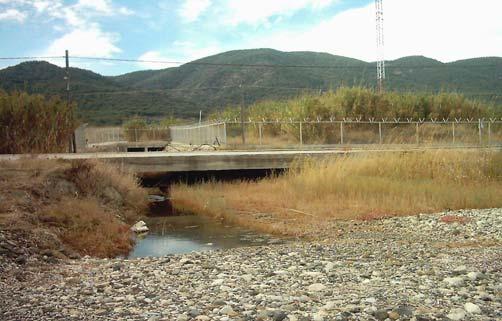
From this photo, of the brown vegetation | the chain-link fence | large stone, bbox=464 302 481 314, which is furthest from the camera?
the chain-link fence

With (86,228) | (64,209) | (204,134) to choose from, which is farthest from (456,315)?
(204,134)

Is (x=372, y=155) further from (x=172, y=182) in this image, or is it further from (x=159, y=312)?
(x=159, y=312)

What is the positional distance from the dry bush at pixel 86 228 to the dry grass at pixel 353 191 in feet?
10.9

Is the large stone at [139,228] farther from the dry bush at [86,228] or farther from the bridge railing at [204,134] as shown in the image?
the bridge railing at [204,134]

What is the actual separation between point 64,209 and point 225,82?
8206 cm

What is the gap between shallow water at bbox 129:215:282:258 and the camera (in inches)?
400

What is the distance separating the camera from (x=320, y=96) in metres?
39.5

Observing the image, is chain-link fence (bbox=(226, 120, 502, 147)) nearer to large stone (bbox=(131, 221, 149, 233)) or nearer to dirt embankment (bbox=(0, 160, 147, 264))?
dirt embankment (bbox=(0, 160, 147, 264))

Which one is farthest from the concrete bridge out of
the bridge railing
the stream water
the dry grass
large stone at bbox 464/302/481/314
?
large stone at bbox 464/302/481/314

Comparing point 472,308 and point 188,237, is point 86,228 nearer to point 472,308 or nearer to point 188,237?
point 188,237

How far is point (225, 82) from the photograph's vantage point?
301ft

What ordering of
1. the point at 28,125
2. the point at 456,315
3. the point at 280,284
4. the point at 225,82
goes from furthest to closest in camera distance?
the point at 225,82
the point at 28,125
the point at 280,284
the point at 456,315

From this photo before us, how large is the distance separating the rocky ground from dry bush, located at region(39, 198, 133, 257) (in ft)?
3.85

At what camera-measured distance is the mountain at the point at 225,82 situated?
223 feet
